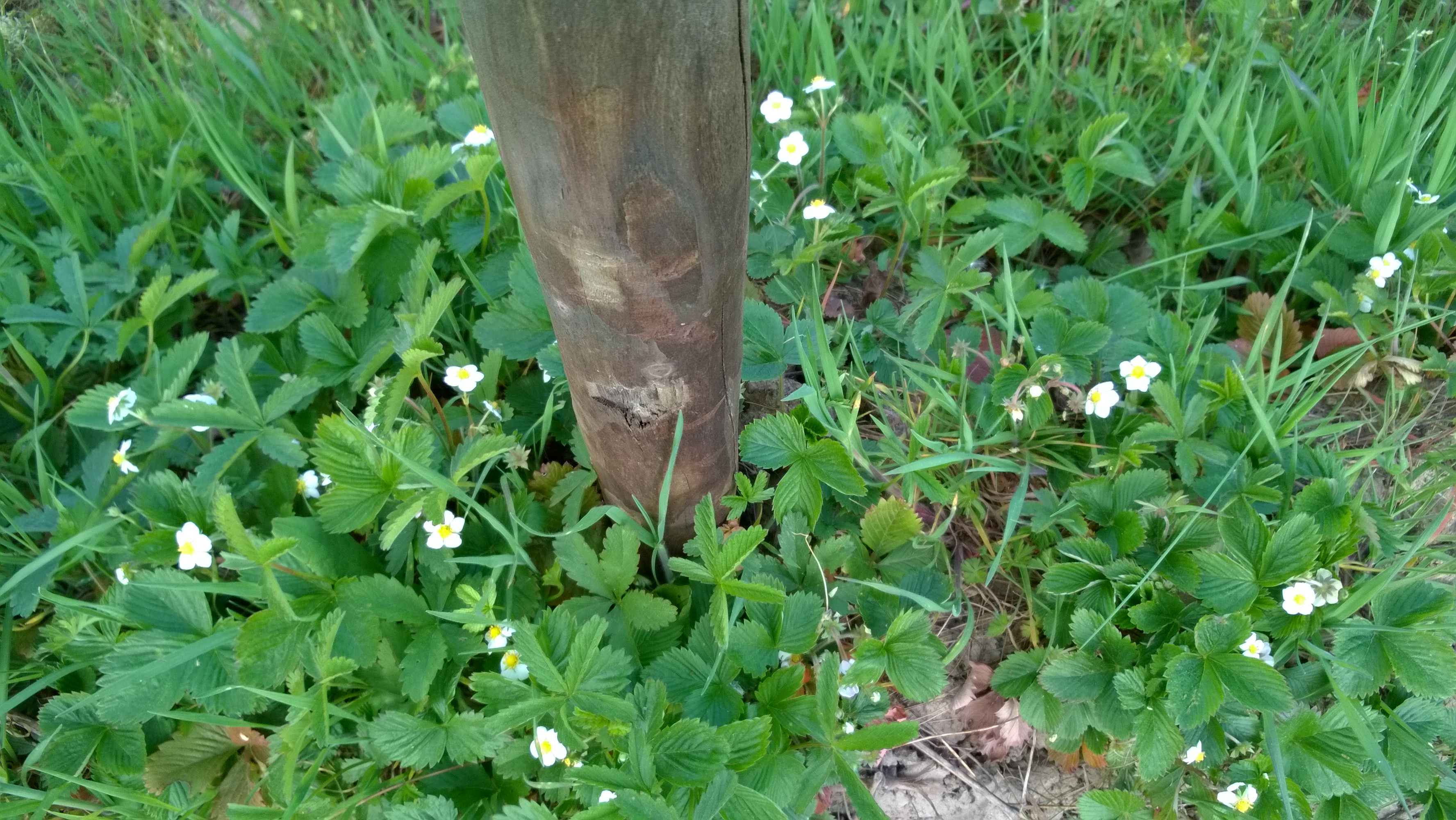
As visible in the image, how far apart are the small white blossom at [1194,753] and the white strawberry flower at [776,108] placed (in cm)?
144

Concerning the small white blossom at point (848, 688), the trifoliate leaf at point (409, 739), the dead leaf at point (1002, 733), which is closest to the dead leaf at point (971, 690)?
the dead leaf at point (1002, 733)

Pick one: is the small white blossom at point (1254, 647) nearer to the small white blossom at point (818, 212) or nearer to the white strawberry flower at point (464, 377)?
the small white blossom at point (818, 212)

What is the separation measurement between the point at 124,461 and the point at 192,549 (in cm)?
40

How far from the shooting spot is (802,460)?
1.27 metres

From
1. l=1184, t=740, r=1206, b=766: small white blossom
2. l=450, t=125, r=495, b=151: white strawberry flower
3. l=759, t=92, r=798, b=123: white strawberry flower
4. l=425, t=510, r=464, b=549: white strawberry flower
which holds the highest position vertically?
l=450, t=125, r=495, b=151: white strawberry flower

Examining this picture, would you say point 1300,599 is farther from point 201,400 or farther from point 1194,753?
point 201,400

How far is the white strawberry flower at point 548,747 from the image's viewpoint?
3.82 feet

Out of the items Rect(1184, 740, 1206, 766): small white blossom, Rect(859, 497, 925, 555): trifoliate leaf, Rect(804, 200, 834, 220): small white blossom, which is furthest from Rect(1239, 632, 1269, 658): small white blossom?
Rect(804, 200, 834, 220): small white blossom

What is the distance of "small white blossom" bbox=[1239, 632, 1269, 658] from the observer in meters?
1.29

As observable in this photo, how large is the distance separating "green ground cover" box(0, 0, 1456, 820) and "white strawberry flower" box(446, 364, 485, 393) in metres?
0.07

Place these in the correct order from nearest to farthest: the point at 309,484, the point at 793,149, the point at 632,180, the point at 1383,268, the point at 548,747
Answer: the point at 632,180 → the point at 548,747 → the point at 309,484 → the point at 1383,268 → the point at 793,149

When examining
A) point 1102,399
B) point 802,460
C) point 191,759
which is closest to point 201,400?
point 191,759

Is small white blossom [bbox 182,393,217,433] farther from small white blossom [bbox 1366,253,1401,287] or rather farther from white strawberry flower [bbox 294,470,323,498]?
small white blossom [bbox 1366,253,1401,287]

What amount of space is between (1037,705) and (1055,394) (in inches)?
25.9
